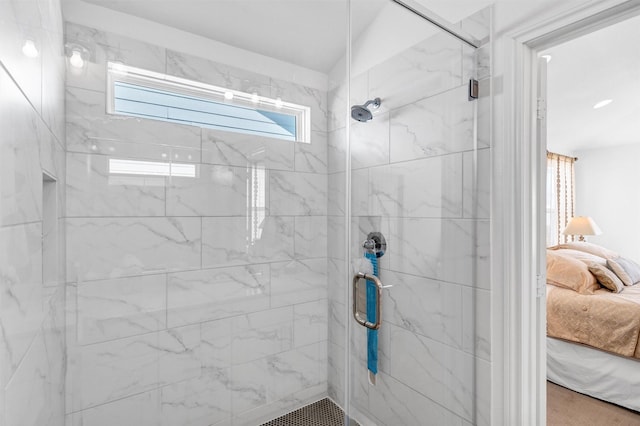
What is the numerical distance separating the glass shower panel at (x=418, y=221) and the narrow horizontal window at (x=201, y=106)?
43cm

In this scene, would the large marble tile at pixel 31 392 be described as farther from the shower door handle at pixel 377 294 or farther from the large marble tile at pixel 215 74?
the large marble tile at pixel 215 74

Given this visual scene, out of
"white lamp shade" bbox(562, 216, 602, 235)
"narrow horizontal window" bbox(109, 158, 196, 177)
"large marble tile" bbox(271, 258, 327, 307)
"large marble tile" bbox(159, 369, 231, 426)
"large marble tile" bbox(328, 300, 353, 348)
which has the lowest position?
"large marble tile" bbox(159, 369, 231, 426)

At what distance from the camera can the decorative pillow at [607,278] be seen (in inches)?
109

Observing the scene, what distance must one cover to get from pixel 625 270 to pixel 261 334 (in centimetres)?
342

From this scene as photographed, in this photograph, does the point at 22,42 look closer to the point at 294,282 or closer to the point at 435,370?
the point at 294,282

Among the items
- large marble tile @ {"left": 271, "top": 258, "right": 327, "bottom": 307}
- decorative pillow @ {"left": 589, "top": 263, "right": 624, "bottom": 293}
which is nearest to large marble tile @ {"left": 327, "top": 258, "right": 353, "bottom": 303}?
large marble tile @ {"left": 271, "top": 258, "right": 327, "bottom": 307}

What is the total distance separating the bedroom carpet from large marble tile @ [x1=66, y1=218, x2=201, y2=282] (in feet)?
7.99

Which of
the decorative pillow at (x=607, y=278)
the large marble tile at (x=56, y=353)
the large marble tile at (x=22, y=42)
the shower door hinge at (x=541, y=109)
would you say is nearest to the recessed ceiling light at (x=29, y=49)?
the large marble tile at (x=22, y=42)

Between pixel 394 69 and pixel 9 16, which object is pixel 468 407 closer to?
pixel 394 69

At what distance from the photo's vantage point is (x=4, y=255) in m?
0.54

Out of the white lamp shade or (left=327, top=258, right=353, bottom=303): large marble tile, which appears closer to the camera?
(left=327, top=258, right=353, bottom=303): large marble tile

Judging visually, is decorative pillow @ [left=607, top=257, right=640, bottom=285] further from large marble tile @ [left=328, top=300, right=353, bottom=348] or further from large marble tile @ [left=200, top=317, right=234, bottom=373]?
large marble tile @ [left=200, top=317, right=234, bottom=373]

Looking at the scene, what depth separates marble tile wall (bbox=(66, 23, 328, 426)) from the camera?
4.26 ft

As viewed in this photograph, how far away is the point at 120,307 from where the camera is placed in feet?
4.49
